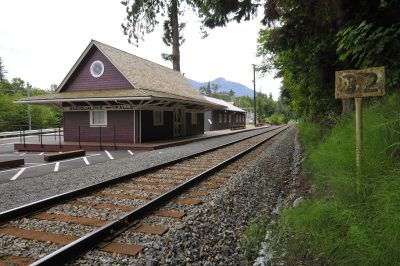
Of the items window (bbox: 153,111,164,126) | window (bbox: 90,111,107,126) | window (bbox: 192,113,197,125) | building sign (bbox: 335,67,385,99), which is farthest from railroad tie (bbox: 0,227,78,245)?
window (bbox: 192,113,197,125)

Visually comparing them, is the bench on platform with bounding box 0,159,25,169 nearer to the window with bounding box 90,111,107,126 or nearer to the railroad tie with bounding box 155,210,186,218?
the railroad tie with bounding box 155,210,186,218

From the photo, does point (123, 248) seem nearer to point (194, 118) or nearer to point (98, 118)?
point (98, 118)

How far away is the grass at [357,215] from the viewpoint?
106 inches

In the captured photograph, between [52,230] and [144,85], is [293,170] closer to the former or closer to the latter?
[52,230]

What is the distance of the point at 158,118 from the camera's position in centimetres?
1980

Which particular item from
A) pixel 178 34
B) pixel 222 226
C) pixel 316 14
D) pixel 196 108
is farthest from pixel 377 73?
pixel 178 34

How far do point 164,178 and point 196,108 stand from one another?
61.3 feet

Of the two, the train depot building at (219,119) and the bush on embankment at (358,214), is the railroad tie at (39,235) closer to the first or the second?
the bush on embankment at (358,214)

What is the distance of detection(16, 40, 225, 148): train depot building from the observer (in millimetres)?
17609

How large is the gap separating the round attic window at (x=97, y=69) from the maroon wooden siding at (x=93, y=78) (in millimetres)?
202

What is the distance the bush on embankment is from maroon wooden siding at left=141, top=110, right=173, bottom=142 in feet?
46.3

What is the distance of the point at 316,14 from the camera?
8.59 meters

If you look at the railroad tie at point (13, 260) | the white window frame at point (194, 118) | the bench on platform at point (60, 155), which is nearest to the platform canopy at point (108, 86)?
the white window frame at point (194, 118)

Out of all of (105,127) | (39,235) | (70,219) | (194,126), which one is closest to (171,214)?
(70,219)
